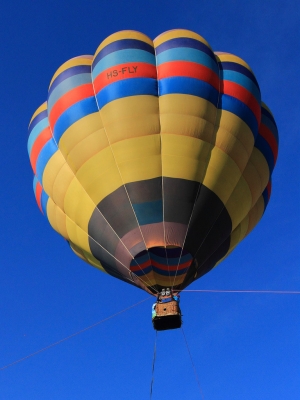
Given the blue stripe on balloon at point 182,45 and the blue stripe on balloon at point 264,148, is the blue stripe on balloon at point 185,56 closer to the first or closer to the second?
the blue stripe on balloon at point 182,45

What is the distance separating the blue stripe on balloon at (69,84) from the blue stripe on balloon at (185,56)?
1302 millimetres

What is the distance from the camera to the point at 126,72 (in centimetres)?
925

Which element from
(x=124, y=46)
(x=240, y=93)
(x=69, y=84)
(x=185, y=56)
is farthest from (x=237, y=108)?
(x=69, y=84)

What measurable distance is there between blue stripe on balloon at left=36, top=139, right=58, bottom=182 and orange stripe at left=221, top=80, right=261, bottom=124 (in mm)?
3200

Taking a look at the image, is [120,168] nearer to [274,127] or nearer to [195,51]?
[195,51]

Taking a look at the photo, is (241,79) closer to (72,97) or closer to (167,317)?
(72,97)

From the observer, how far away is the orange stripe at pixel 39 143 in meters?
10.1

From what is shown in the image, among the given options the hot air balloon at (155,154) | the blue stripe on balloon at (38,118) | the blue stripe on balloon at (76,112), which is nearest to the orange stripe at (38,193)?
the hot air balloon at (155,154)

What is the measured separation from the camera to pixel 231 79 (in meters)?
9.76

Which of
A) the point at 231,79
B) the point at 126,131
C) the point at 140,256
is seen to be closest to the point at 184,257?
the point at 140,256

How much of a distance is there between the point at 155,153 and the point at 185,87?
4.09 feet

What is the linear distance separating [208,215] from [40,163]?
3361 millimetres

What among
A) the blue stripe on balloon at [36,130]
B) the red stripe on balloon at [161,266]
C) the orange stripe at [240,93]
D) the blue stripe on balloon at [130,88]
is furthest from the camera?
the blue stripe on balloon at [36,130]

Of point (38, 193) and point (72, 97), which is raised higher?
point (72, 97)
